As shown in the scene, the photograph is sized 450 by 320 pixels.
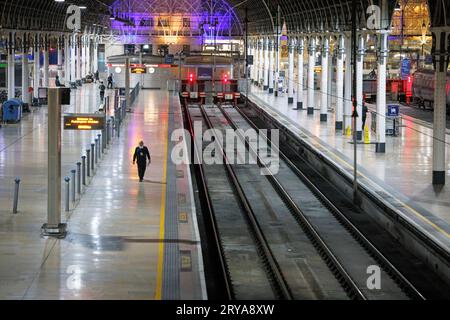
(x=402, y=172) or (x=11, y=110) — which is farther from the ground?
(x=11, y=110)

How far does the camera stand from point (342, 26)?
1902 inches

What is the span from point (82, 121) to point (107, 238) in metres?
3.76

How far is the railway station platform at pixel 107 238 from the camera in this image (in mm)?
17422

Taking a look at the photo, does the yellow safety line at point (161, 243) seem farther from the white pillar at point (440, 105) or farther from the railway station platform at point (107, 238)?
the white pillar at point (440, 105)

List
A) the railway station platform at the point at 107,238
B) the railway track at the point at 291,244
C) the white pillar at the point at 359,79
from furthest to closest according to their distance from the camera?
the white pillar at the point at 359,79 → the railway track at the point at 291,244 → the railway station platform at the point at 107,238

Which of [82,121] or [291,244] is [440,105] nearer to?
[291,244]

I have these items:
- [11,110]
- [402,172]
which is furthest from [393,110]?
[11,110]

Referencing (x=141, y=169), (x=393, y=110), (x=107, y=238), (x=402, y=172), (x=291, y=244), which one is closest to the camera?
(x=107, y=238)

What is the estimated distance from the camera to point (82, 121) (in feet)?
80.3

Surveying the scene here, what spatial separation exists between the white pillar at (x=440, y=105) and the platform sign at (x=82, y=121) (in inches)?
438

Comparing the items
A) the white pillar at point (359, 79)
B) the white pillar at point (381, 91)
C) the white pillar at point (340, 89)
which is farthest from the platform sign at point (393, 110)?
the white pillar at point (381, 91)

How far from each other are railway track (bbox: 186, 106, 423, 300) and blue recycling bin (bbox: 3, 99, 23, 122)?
537 inches
